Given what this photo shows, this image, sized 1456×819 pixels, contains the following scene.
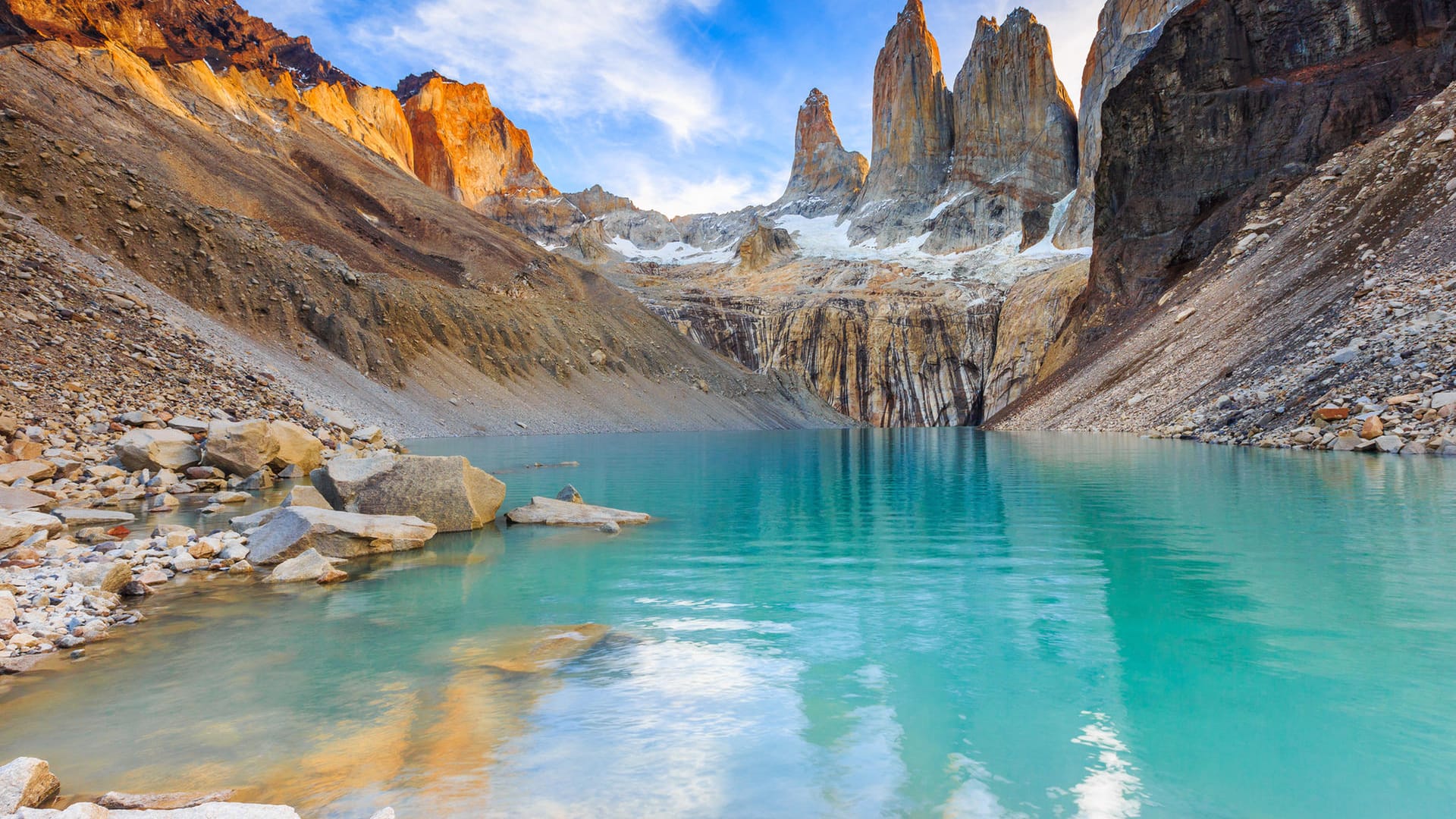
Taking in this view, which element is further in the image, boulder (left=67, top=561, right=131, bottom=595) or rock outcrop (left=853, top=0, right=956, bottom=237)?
rock outcrop (left=853, top=0, right=956, bottom=237)

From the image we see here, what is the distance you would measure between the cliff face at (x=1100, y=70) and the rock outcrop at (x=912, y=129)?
29.0 m

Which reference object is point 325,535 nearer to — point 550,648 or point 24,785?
point 550,648

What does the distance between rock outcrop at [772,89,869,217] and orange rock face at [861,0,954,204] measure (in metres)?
18.7

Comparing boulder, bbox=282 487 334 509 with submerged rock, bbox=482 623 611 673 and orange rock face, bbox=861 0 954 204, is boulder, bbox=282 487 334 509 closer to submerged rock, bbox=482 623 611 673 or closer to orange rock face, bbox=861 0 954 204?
submerged rock, bbox=482 623 611 673

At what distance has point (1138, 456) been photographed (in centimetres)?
2152

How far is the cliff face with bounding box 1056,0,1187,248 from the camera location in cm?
8206

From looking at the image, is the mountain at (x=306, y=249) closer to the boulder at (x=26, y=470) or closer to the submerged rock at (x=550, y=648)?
the boulder at (x=26, y=470)

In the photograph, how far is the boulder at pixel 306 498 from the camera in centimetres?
1060

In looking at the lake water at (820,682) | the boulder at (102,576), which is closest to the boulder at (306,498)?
the lake water at (820,682)

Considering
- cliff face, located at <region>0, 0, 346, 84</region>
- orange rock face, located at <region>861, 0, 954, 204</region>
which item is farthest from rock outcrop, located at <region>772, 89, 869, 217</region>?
cliff face, located at <region>0, 0, 346, 84</region>

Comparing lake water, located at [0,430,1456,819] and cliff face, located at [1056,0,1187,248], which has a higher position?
cliff face, located at [1056,0,1187,248]

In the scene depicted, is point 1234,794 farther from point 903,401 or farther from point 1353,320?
point 903,401

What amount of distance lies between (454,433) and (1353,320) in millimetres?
39385

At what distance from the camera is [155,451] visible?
15.1 meters
